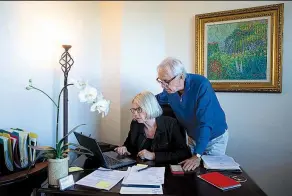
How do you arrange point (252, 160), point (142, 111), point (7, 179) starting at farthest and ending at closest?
point (252, 160), point (142, 111), point (7, 179)

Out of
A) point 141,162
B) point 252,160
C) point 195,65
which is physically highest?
point 195,65

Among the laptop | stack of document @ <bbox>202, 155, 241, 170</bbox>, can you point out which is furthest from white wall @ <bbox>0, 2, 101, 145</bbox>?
stack of document @ <bbox>202, 155, 241, 170</bbox>

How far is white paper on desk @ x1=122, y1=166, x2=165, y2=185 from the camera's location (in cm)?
118

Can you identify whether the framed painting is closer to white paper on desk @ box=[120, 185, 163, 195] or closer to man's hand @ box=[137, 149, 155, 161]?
man's hand @ box=[137, 149, 155, 161]

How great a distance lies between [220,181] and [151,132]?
2.21ft

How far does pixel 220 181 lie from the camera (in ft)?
3.90

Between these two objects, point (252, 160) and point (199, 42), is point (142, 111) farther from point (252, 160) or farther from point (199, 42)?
point (252, 160)

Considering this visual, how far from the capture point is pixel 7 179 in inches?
56.8

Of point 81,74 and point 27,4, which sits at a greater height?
point 27,4

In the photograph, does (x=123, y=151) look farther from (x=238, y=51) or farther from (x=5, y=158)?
(x=238, y=51)

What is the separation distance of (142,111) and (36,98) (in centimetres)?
90

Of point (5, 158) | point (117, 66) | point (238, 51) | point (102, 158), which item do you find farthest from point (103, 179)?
point (238, 51)

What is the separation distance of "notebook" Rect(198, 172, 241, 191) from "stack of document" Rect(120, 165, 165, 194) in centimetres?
22

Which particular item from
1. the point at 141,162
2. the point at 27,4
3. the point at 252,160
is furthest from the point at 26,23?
the point at 252,160
